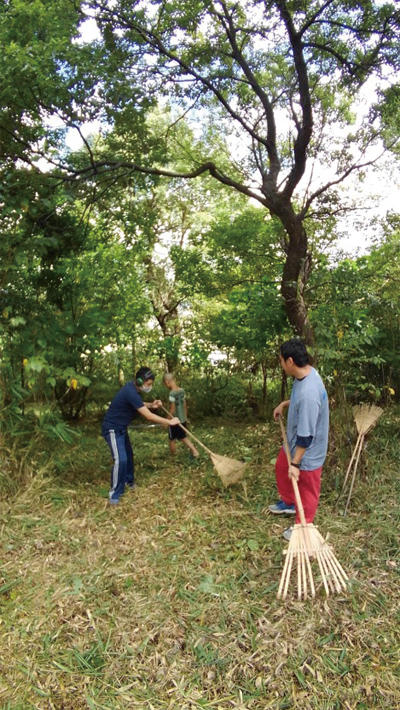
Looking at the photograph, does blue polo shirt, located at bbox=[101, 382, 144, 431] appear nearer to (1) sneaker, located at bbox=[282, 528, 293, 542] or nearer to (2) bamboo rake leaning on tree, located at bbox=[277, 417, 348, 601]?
A: (1) sneaker, located at bbox=[282, 528, 293, 542]

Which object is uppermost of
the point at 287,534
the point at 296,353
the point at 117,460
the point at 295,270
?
the point at 295,270

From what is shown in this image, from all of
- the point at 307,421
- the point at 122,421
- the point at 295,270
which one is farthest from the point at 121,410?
the point at 295,270

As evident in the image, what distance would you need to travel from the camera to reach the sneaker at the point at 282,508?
3777mm

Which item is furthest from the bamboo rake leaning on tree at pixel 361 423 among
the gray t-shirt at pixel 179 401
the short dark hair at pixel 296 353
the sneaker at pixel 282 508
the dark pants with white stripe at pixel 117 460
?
the gray t-shirt at pixel 179 401

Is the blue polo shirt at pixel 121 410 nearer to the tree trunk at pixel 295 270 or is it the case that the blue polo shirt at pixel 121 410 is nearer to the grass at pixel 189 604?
the grass at pixel 189 604

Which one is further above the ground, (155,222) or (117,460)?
(155,222)

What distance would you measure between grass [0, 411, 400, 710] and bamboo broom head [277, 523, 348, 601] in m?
0.09

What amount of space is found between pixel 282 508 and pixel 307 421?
1.23 meters

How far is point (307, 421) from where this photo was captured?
116 inches

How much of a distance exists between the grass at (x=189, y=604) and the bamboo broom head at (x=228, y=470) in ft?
0.41

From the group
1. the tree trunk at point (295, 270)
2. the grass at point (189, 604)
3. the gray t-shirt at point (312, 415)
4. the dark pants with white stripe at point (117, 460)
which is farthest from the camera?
the tree trunk at point (295, 270)

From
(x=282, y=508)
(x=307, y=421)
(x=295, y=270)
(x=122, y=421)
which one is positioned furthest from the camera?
(x=295, y=270)

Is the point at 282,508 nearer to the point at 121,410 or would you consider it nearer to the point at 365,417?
the point at 365,417

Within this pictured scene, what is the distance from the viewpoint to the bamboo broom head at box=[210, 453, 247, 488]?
4.19 m
